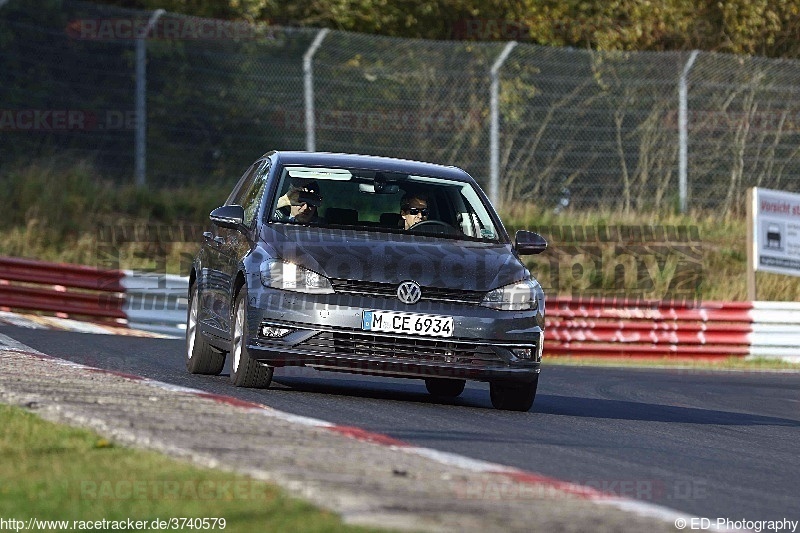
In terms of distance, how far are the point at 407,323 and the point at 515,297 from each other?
2.54 ft

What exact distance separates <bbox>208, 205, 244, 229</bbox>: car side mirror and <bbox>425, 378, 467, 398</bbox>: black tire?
6.75ft

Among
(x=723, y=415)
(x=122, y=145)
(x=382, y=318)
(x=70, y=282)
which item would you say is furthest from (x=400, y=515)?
(x=122, y=145)

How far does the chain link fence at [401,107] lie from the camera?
2281cm

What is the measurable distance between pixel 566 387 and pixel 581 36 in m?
18.7

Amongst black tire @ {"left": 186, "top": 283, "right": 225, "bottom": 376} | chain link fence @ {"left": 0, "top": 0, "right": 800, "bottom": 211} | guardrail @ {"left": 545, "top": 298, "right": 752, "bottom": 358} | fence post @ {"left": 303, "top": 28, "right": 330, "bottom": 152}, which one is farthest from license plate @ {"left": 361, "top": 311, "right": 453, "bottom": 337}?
fence post @ {"left": 303, "top": 28, "right": 330, "bottom": 152}

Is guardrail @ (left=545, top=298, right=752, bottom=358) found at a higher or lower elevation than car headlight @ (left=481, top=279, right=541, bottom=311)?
lower

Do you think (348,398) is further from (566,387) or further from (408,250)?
(566,387)

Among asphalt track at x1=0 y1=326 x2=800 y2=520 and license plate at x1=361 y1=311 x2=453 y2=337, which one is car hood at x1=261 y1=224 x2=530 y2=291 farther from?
asphalt track at x1=0 y1=326 x2=800 y2=520

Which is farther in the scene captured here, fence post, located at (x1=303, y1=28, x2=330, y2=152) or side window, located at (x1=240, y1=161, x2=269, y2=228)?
fence post, located at (x1=303, y1=28, x2=330, y2=152)

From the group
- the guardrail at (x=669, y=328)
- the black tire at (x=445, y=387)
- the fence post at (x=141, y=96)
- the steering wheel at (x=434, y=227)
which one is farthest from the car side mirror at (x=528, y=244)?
the fence post at (x=141, y=96)

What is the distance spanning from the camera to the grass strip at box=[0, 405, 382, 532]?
5445 mm

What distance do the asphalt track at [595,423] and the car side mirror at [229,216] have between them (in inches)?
42.9

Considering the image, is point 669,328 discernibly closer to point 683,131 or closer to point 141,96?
point 683,131

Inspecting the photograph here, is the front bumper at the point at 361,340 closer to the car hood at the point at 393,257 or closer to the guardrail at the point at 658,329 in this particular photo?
the car hood at the point at 393,257
